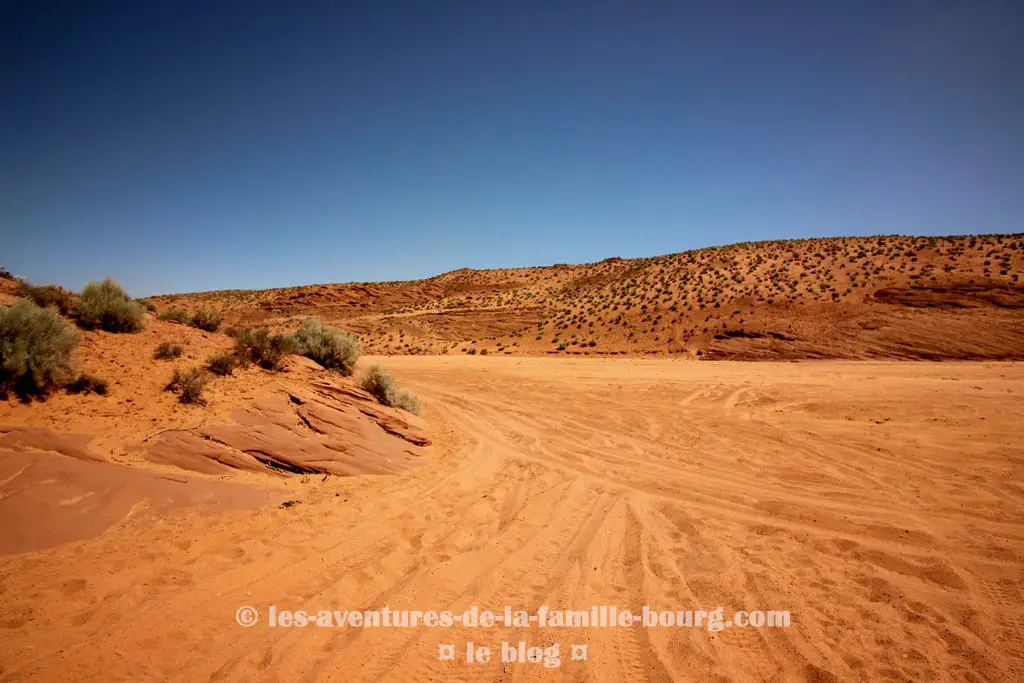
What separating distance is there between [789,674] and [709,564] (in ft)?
4.48

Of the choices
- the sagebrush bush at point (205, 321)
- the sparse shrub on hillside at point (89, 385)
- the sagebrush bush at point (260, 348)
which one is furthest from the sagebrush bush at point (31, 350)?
the sagebrush bush at point (205, 321)

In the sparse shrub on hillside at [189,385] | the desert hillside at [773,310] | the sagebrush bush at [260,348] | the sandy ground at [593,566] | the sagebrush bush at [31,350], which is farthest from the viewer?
the desert hillside at [773,310]

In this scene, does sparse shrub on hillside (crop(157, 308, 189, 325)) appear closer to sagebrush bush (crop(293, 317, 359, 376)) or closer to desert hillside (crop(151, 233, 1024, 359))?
sagebrush bush (crop(293, 317, 359, 376))

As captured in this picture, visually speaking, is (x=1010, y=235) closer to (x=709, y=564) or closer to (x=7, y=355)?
(x=709, y=564)

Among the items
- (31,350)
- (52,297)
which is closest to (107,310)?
(52,297)

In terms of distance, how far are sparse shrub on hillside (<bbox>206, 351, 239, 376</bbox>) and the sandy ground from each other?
278 centimetres

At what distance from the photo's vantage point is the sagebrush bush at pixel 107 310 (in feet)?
23.3

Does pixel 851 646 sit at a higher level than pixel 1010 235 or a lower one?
lower

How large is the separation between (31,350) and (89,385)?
28.4 inches

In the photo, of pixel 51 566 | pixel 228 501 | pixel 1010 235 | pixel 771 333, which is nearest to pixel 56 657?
pixel 51 566

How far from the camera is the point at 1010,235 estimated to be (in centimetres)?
3422

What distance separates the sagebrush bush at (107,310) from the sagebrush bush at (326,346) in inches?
110

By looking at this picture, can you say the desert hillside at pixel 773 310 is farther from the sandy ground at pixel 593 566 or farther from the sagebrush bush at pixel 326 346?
the sandy ground at pixel 593 566

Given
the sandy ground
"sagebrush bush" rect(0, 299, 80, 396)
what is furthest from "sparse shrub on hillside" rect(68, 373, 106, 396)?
the sandy ground
